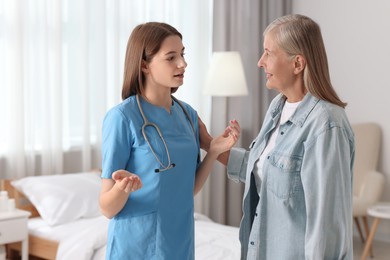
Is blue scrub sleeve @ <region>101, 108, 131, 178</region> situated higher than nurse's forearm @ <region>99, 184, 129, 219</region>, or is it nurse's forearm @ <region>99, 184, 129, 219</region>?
blue scrub sleeve @ <region>101, 108, 131, 178</region>

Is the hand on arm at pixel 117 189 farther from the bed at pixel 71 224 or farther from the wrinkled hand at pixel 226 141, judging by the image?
the bed at pixel 71 224

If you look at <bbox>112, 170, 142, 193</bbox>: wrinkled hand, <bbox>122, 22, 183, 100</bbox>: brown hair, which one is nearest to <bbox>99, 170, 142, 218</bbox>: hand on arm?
<bbox>112, 170, 142, 193</bbox>: wrinkled hand

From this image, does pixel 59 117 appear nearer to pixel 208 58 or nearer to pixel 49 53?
pixel 49 53

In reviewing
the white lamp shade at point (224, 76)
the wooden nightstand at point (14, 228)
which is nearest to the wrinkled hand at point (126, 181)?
the wooden nightstand at point (14, 228)

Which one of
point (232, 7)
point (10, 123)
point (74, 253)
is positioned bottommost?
point (74, 253)

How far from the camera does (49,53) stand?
12.8 ft

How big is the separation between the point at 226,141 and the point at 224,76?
105 inches

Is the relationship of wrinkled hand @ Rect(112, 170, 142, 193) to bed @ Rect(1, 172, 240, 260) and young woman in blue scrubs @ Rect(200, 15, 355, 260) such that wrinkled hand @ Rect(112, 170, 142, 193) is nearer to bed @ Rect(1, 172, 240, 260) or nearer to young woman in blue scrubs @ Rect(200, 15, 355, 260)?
young woman in blue scrubs @ Rect(200, 15, 355, 260)

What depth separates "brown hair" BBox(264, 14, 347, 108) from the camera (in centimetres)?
169

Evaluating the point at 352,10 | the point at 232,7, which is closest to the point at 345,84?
the point at 352,10

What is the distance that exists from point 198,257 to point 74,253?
601 mm

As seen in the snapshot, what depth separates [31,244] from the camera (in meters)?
3.46

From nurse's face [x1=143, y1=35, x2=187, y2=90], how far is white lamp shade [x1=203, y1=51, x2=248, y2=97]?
2.72 meters


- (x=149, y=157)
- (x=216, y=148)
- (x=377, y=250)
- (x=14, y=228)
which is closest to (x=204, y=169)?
(x=216, y=148)
